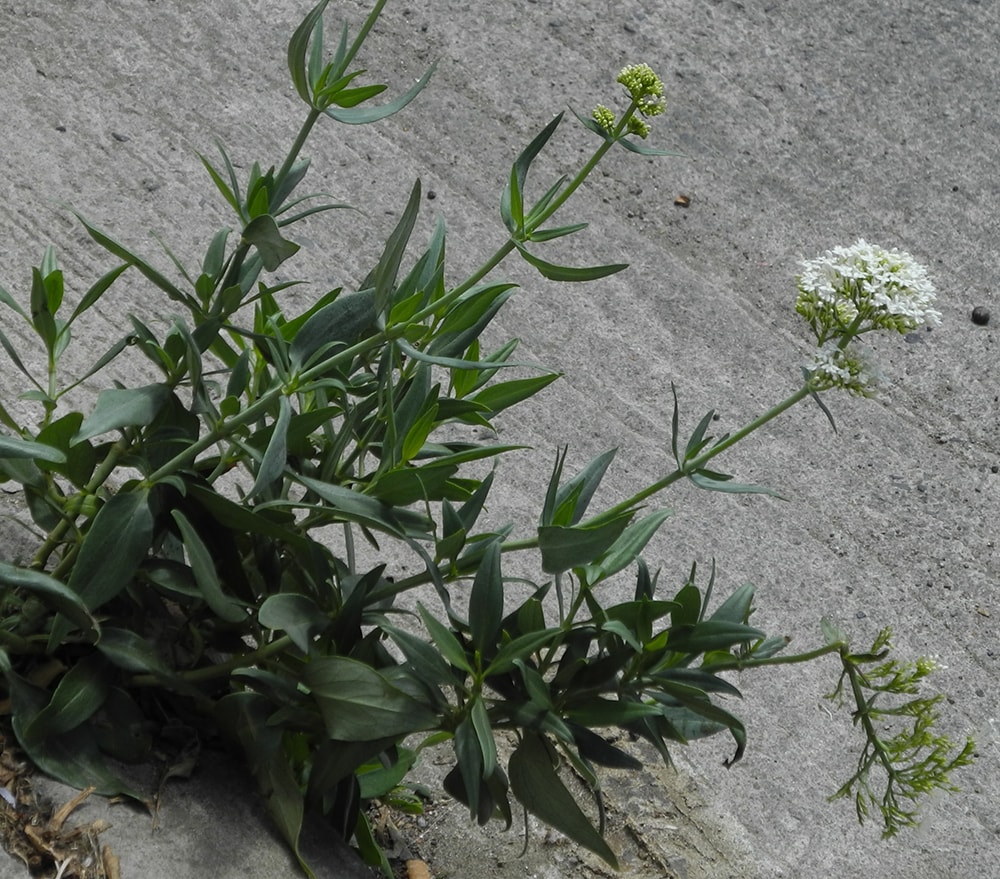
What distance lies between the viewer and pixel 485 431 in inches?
110

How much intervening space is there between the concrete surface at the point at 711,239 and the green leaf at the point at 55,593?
487 millimetres

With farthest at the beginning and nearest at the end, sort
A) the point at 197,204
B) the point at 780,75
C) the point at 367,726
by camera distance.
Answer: the point at 780,75 < the point at 197,204 < the point at 367,726

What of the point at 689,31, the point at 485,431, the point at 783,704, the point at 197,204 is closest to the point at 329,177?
the point at 197,204

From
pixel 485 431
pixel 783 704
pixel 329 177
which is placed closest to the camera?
pixel 783 704

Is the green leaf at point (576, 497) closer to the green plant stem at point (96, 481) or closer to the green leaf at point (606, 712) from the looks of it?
the green leaf at point (606, 712)

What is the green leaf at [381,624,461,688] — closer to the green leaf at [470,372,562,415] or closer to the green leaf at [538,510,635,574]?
the green leaf at [538,510,635,574]

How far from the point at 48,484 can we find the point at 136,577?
0.17 metres

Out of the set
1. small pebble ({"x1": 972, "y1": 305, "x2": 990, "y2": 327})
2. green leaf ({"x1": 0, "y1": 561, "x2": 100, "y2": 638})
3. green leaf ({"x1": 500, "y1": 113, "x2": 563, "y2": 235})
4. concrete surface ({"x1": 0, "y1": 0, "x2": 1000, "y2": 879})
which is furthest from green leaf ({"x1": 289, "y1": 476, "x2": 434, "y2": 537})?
small pebble ({"x1": 972, "y1": 305, "x2": 990, "y2": 327})

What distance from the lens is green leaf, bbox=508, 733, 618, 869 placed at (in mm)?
1520

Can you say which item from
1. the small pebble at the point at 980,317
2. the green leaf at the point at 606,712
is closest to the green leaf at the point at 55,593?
the green leaf at the point at 606,712

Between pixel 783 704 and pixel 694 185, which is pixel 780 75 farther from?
pixel 783 704

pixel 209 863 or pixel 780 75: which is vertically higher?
pixel 780 75

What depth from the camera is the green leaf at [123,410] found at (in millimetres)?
1440

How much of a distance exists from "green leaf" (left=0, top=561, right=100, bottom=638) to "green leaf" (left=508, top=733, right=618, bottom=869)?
53 centimetres
